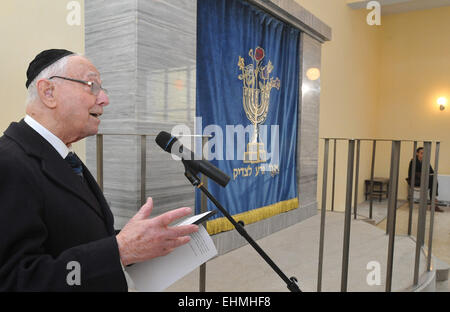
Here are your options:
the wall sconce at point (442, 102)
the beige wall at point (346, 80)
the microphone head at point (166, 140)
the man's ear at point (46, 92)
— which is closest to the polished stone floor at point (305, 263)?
the microphone head at point (166, 140)

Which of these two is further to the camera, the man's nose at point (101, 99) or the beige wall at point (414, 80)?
the beige wall at point (414, 80)

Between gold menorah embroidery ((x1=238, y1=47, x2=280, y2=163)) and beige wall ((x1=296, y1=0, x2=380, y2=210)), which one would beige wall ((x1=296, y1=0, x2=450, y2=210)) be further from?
gold menorah embroidery ((x1=238, y1=47, x2=280, y2=163))

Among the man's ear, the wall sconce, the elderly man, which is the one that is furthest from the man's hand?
the wall sconce

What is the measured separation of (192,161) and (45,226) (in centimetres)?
40

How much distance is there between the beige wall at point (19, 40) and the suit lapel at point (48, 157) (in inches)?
50.9

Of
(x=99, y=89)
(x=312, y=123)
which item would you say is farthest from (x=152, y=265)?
(x=312, y=123)

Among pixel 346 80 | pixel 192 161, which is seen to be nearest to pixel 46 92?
pixel 192 161

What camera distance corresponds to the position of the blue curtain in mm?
2869

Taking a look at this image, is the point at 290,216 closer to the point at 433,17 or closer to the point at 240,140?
the point at 240,140

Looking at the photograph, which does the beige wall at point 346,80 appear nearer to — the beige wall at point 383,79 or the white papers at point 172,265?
the beige wall at point 383,79

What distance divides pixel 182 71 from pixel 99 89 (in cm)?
148

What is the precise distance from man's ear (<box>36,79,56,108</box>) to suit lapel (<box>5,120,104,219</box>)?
0.08m

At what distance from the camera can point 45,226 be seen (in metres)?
0.79

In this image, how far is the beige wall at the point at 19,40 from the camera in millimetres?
1941
